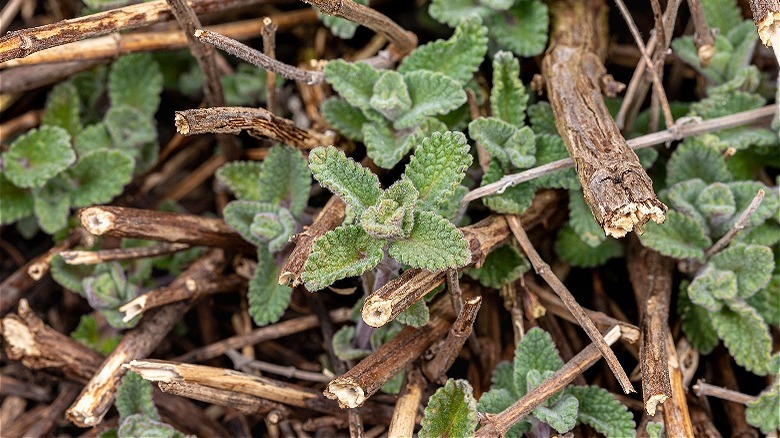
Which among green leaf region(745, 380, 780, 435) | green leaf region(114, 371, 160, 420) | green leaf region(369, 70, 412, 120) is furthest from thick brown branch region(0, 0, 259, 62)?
green leaf region(745, 380, 780, 435)

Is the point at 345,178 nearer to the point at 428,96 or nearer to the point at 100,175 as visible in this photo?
the point at 428,96

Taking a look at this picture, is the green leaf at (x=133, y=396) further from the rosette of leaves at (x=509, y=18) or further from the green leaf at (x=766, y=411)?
the green leaf at (x=766, y=411)

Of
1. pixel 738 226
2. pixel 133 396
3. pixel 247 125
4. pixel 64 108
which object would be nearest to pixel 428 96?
pixel 247 125

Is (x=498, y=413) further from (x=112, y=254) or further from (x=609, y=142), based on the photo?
(x=112, y=254)

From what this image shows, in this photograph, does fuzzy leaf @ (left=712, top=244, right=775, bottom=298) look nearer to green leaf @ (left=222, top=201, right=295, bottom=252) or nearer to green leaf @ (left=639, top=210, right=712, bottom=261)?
green leaf @ (left=639, top=210, right=712, bottom=261)

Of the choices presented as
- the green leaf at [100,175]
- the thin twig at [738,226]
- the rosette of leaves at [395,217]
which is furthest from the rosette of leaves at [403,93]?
the thin twig at [738,226]

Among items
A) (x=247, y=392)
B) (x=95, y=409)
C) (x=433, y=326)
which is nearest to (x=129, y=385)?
(x=95, y=409)
